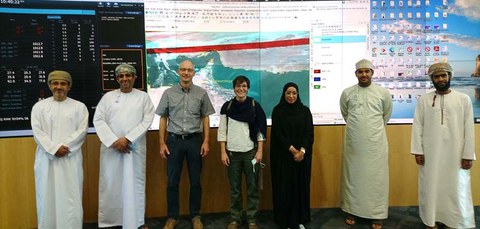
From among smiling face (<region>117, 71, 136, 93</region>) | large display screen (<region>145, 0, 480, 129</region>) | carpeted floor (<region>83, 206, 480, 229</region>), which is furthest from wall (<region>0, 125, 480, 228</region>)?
smiling face (<region>117, 71, 136, 93</region>)

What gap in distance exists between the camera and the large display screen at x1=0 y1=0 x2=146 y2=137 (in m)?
3.36

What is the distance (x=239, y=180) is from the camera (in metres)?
3.26

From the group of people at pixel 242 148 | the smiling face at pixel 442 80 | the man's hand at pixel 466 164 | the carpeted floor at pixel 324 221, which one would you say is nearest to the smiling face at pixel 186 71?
the group of people at pixel 242 148

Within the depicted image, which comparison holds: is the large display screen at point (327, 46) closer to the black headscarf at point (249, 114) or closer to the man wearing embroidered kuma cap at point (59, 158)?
the black headscarf at point (249, 114)

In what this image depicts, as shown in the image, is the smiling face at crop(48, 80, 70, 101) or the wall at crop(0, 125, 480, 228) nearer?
the smiling face at crop(48, 80, 70, 101)

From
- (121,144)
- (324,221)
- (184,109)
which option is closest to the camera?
(121,144)

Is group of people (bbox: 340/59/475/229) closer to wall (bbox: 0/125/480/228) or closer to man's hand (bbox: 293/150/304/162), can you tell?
wall (bbox: 0/125/480/228)

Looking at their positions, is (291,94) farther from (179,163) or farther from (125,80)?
(125,80)

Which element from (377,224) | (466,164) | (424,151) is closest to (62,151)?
(377,224)

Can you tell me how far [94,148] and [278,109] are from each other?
6.63ft

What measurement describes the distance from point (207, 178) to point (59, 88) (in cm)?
178

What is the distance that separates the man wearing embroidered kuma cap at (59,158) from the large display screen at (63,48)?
49 cm

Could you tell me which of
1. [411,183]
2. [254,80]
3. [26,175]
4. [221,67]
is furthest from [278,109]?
[26,175]

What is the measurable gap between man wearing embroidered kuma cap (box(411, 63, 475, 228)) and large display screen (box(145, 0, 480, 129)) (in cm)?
83
